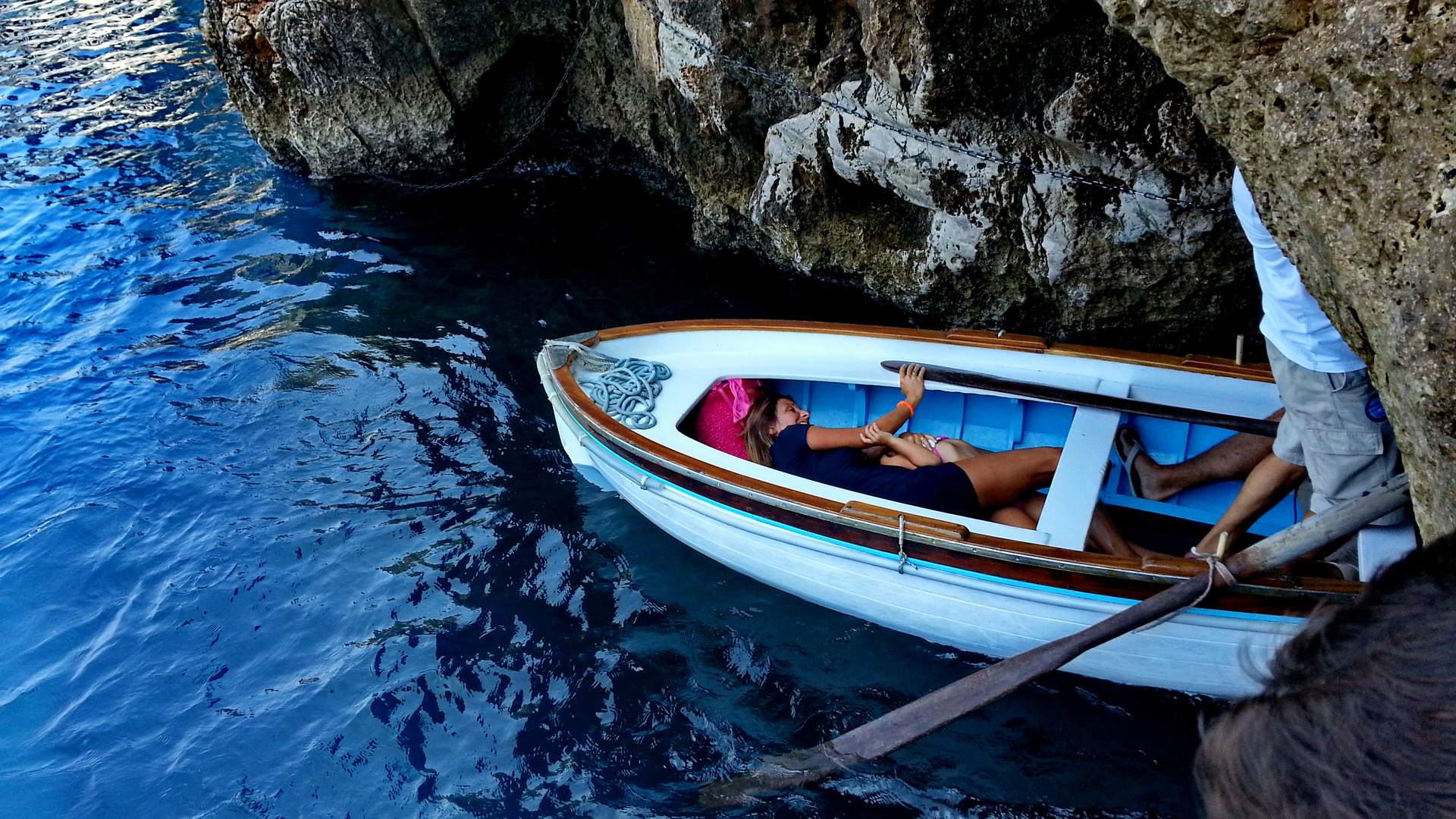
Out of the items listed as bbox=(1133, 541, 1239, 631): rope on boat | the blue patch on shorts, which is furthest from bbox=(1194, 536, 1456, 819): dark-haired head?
the blue patch on shorts

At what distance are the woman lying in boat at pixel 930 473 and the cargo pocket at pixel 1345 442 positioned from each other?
1143 mm

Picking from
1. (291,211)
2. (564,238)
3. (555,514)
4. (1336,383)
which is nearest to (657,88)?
(564,238)

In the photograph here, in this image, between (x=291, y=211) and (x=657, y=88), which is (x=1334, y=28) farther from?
(x=291, y=211)

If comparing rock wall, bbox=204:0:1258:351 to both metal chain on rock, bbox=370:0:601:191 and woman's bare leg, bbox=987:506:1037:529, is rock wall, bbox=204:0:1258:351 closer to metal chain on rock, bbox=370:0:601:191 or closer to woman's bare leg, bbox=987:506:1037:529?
metal chain on rock, bbox=370:0:601:191

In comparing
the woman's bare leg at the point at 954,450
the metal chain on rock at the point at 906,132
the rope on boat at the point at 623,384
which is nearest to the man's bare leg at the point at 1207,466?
the woman's bare leg at the point at 954,450

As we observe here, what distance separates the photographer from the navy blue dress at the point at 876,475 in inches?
195

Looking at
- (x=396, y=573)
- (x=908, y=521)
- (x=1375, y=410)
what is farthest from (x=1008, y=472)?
(x=396, y=573)

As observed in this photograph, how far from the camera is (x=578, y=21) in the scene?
31.3ft

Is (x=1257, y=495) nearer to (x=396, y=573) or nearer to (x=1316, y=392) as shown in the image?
(x=1316, y=392)

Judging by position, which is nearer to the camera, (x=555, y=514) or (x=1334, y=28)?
(x=1334, y=28)

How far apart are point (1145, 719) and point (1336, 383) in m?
2.00

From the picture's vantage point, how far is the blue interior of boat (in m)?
5.27

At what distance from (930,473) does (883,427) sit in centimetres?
48

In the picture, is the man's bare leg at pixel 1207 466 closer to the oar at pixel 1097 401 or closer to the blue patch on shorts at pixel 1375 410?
the oar at pixel 1097 401
